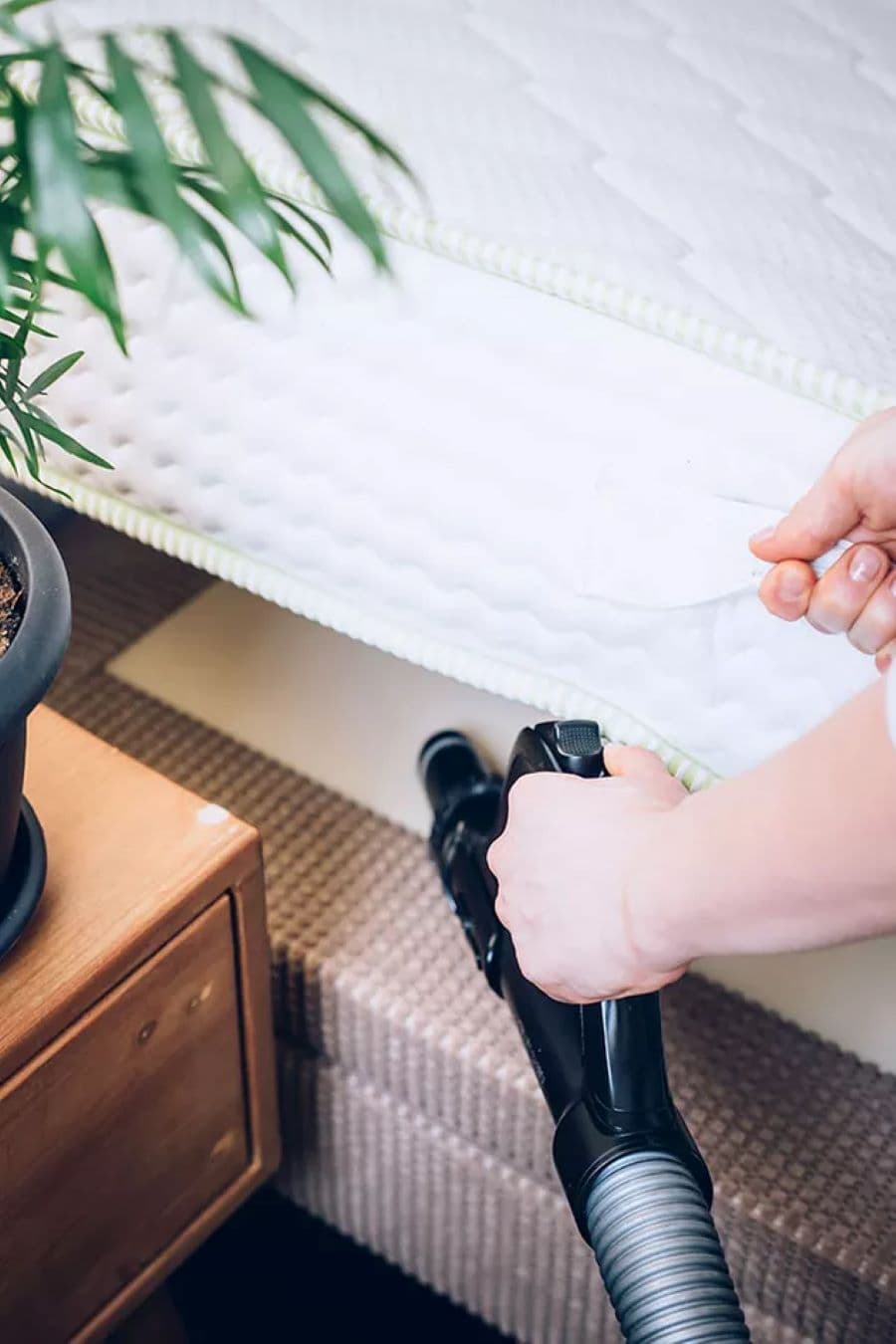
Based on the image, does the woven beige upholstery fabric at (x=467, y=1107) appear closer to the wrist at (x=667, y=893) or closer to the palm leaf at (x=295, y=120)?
the wrist at (x=667, y=893)

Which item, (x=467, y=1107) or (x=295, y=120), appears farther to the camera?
(x=467, y=1107)

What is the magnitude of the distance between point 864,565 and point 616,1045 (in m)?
0.22

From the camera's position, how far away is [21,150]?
350 millimetres

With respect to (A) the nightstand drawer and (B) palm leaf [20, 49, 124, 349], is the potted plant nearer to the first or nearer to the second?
(B) palm leaf [20, 49, 124, 349]

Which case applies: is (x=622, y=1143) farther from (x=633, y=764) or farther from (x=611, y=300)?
(x=611, y=300)

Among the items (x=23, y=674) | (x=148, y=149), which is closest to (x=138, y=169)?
(x=148, y=149)

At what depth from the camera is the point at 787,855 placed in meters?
0.45

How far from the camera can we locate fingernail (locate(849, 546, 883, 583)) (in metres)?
0.55

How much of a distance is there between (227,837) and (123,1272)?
235 mm

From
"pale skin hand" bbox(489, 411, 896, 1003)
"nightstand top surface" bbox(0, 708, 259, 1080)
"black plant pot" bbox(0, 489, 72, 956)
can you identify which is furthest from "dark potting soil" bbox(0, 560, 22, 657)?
"pale skin hand" bbox(489, 411, 896, 1003)

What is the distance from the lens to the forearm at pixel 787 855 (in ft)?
1.41

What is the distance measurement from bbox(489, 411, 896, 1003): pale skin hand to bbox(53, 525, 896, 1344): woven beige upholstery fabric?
0.16 m

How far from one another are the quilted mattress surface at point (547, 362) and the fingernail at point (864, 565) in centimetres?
3

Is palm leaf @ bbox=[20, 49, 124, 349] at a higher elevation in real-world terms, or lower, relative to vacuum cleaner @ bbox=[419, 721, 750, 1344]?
higher
